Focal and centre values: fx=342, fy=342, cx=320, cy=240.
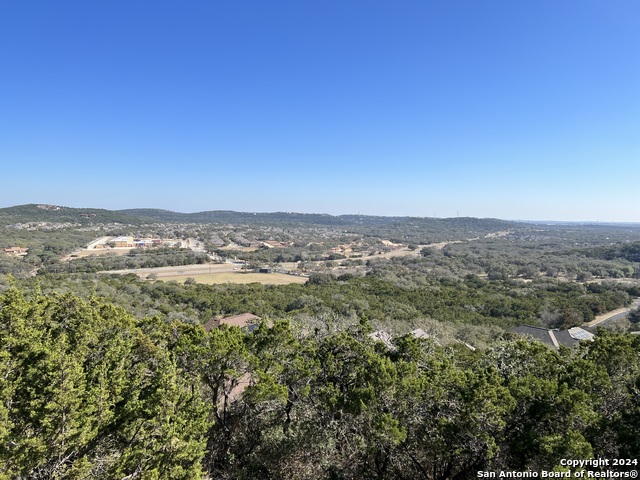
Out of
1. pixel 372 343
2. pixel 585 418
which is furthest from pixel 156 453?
pixel 585 418

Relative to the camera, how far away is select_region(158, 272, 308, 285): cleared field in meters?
63.8

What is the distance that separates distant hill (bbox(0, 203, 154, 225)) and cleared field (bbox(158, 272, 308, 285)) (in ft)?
323

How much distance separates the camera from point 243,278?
67375 millimetres

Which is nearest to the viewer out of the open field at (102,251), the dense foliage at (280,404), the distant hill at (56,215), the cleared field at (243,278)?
the dense foliage at (280,404)

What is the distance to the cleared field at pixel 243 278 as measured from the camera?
6378 centimetres

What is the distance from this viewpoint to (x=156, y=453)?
775 centimetres

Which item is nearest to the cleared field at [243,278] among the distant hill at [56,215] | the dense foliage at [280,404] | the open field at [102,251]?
the open field at [102,251]

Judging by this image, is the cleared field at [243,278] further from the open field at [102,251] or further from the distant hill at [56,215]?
the distant hill at [56,215]

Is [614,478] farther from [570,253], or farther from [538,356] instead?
[570,253]

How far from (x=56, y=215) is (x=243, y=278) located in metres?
133

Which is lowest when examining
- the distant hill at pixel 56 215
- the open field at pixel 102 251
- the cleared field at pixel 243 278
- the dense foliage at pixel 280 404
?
the cleared field at pixel 243 278

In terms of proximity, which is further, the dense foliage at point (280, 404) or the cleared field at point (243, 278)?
the cleared field at point (243, 278)

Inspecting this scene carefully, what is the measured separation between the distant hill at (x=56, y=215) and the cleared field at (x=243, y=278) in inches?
3880

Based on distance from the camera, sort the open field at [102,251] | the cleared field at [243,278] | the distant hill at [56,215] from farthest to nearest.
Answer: the distant hill at [56,215], the open field at [102,251], the cleared field at [243,278]
